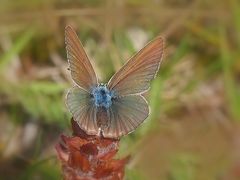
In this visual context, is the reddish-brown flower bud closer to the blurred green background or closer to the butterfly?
the butterfly

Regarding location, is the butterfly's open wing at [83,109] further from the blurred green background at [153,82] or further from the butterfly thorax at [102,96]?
the blurred green background at [153,82]

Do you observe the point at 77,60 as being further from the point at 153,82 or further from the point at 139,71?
the point at 153,82

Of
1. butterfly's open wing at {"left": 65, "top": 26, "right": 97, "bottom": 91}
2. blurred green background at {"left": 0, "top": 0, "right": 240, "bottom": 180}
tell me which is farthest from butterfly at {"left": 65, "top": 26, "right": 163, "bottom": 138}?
blurred green background at {"left": 0, "top": 0, "right": 240, "bottom": 180}

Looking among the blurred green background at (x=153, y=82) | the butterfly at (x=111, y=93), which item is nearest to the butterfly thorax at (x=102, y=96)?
the butterfly at (x=111, y=93)

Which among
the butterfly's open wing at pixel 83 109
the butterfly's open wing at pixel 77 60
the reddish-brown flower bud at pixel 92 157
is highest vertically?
the butterfly's open wing at pixel 77 60

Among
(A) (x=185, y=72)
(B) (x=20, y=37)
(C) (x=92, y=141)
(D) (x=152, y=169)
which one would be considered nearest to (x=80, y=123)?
(C) (x=92, y=141)

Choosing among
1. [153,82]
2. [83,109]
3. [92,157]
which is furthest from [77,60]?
[153,82]
